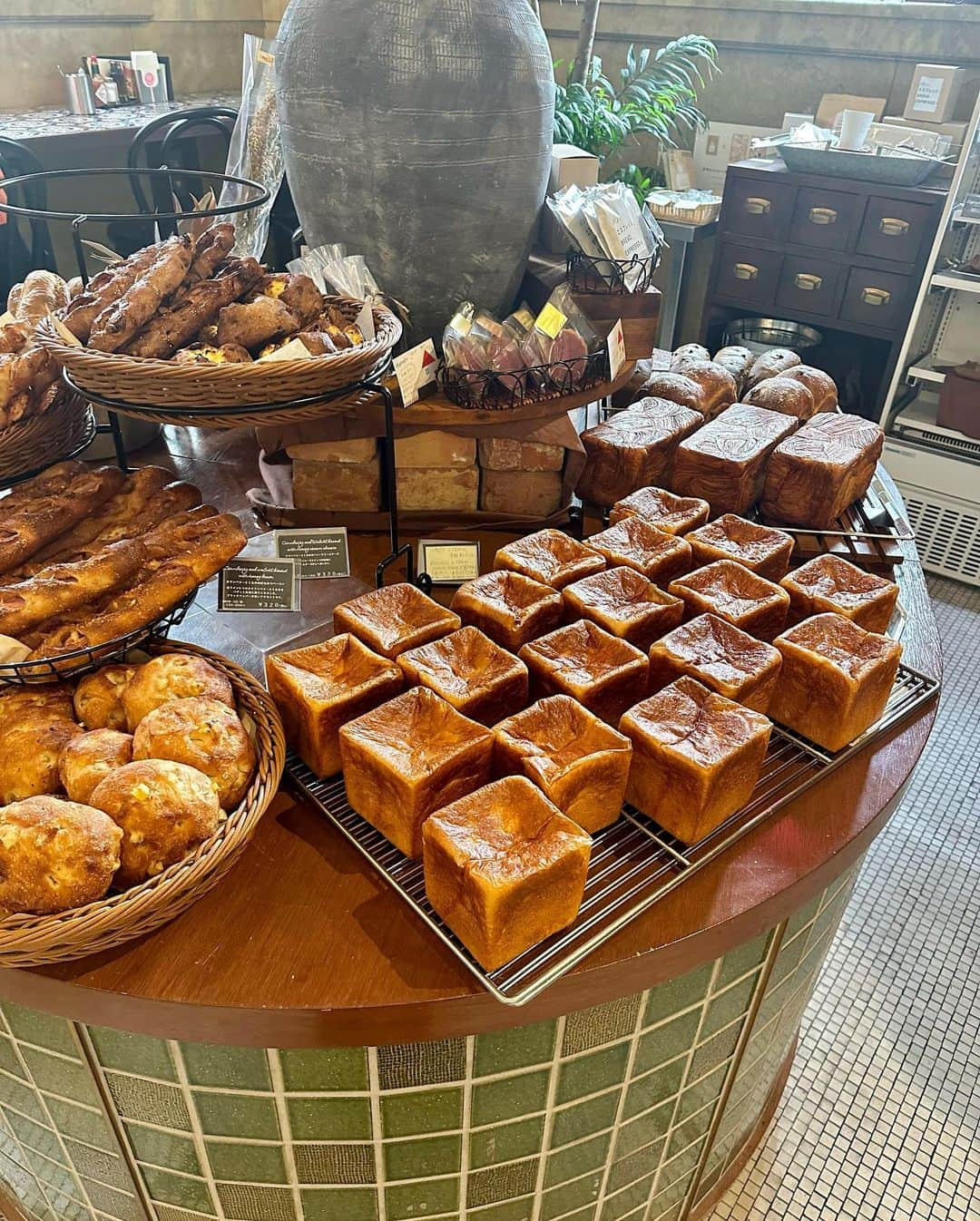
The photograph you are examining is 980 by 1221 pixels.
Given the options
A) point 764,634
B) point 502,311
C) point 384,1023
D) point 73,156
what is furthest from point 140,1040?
point 73,156

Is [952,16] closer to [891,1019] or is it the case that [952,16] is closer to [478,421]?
[478,421]

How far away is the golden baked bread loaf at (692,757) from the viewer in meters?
1.04

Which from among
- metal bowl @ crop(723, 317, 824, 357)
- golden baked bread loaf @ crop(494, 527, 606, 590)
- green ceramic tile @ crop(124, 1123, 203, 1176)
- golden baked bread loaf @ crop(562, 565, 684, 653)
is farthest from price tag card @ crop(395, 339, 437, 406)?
metal bowl @ crop(723, 317, 824, 357)

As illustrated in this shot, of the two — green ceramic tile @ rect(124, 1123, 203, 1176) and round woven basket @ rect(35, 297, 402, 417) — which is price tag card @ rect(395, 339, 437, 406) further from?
green ceramic tile @ rect(124, 1123, 203, 1176)

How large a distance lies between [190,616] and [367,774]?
2.06 feet

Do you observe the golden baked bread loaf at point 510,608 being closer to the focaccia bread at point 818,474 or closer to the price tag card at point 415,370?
Result: the price tag card at point 415,370

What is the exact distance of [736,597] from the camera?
4.45ft

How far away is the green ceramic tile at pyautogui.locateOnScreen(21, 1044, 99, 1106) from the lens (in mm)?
1104

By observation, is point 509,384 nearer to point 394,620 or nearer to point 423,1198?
point 394,620

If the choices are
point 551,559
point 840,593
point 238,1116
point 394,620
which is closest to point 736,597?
point 840,593

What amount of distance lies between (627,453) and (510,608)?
→ 57 centimetres

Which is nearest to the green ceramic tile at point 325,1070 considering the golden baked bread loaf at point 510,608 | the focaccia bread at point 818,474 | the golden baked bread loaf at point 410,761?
the golden baked bread loaf at point 410,761

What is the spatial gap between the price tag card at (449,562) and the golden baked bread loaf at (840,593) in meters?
0.53

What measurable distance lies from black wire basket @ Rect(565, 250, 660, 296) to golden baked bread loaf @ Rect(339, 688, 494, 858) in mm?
1102
